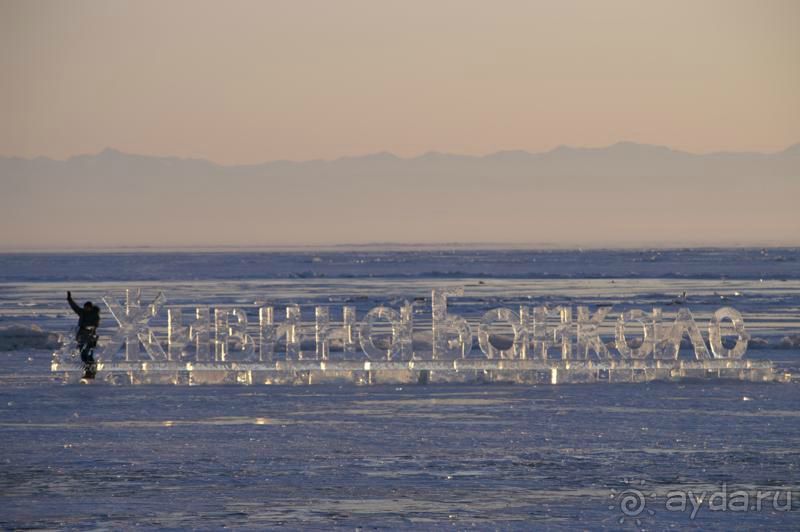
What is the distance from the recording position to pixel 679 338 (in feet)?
69.8

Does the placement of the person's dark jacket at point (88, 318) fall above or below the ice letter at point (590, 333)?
above

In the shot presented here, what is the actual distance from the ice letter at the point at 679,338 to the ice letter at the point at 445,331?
3064 millimetres

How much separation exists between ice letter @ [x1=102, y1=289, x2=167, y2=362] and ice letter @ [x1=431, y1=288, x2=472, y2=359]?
4.14 m

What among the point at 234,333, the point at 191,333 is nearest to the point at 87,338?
the point at 191,333

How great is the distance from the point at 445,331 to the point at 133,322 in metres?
4.78

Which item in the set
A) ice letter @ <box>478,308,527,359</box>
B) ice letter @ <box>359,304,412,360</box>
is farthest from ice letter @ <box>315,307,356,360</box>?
ice letter @ <box>478,308,527,359</box>

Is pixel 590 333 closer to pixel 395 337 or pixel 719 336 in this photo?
pixel 719 336

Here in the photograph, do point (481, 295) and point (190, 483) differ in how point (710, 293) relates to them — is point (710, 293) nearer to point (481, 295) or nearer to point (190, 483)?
point (481, 295)

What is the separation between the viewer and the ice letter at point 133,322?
20438 mm

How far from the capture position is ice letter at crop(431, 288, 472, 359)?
20781 millimetres

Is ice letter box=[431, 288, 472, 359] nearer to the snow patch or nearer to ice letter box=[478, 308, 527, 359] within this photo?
ice letter box=[478, 308, 527, 359]

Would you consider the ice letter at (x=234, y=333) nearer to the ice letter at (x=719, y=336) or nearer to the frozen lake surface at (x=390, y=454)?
the frozen lake surface at (x=390, y=454)

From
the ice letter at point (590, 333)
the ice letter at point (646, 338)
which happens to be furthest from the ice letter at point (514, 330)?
the ice letter at point (646, 338)

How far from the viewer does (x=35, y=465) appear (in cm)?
1360
